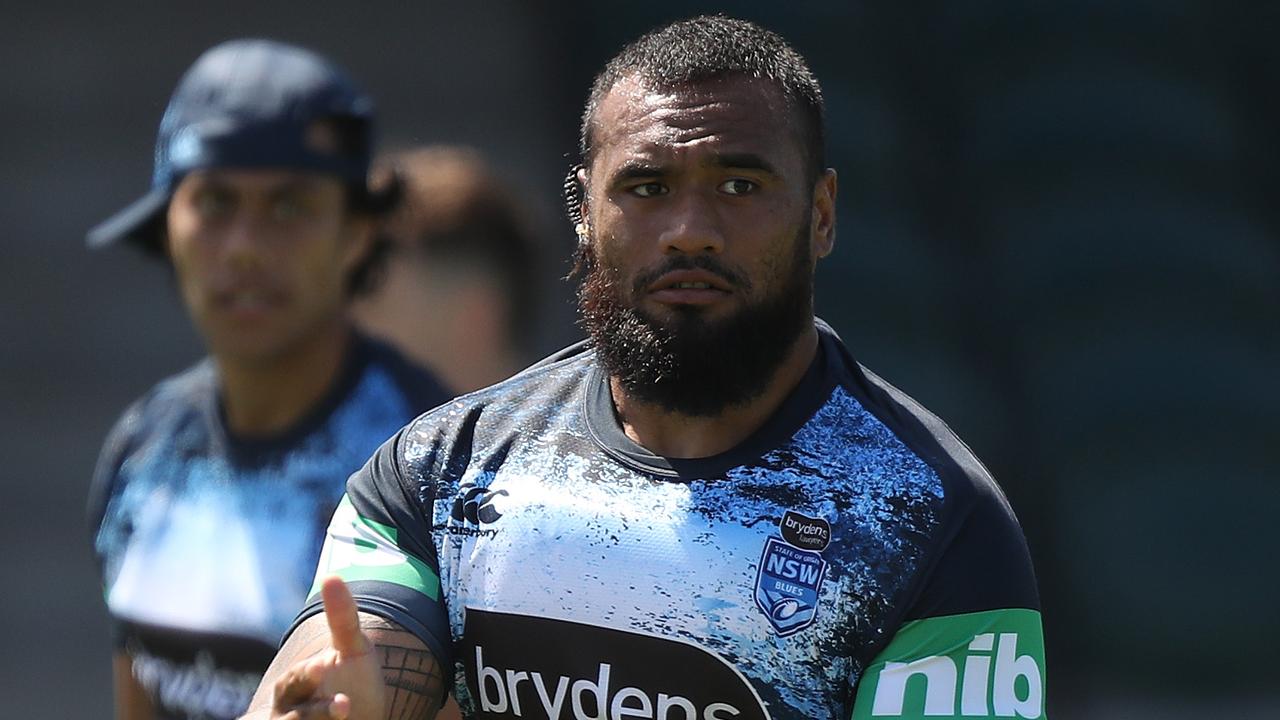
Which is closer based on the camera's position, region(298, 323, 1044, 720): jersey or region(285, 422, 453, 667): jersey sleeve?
region(298, 323, 1044, 720): jersey

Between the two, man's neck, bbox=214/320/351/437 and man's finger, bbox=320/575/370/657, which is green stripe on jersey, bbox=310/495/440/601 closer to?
man's finger, bbox=320/575/370/657

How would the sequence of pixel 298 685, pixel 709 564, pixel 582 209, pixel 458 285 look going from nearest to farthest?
pixel 298 685
pixel 709 564
pixel 582 209
pixel 458 285

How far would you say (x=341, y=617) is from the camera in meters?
2.13

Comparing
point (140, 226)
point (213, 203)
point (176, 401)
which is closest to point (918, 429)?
point (213, 203)

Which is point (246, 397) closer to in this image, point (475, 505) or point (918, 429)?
point (475, 505)

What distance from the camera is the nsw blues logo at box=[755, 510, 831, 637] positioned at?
7.14ft

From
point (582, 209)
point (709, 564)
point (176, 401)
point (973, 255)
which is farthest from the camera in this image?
point (973, 255)

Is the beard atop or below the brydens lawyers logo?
atop

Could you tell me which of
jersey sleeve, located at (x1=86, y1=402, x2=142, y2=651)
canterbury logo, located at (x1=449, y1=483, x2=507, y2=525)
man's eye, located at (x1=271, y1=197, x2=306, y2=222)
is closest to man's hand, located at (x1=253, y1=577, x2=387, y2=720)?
canterbury logo, located at (x1=449, y1=483, x2=507, y2=525)

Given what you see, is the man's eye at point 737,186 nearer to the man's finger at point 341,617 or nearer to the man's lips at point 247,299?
the man's finger at point 341,617

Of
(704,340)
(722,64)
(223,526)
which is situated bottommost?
(223,526)

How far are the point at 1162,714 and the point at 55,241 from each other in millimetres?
5422

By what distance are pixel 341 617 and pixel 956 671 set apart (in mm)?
758

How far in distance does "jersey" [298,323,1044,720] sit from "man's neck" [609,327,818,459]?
2 centimetres
